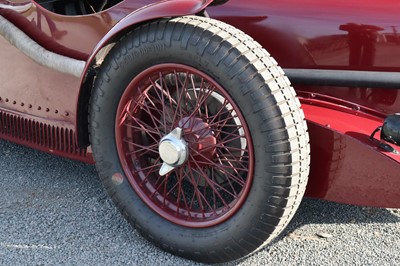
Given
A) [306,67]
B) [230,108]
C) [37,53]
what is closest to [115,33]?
[230,108]

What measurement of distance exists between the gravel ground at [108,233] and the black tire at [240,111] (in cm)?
14

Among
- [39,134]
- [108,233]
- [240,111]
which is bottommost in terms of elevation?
[108,233]

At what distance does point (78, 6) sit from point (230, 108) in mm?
1293

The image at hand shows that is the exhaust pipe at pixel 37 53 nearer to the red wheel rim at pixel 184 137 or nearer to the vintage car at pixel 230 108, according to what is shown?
the vintage car at pixel 230 108

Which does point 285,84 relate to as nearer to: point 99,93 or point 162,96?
point 162,96

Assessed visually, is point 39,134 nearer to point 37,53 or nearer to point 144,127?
point 37,53

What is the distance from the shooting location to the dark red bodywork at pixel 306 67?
2.16 metres

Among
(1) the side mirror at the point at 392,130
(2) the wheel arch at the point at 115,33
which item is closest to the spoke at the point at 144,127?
(2) the wheel arch at the point at 115,33

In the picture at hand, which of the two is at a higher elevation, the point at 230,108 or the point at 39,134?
the point at 230,108

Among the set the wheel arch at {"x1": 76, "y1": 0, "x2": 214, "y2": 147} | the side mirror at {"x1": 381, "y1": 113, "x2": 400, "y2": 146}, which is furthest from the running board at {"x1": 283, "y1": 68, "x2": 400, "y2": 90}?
the wheel arch at {"x1": 76, "y1": 0, "x2": 214, "y2": 147}

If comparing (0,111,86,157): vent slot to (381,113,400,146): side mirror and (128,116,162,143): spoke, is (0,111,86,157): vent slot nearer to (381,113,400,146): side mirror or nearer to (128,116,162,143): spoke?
(128,116,162,143): spoke

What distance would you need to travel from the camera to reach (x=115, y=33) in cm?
227

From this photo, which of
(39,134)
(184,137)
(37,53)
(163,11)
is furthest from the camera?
(39,134)

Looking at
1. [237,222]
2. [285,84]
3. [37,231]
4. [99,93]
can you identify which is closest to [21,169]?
[37,231]
